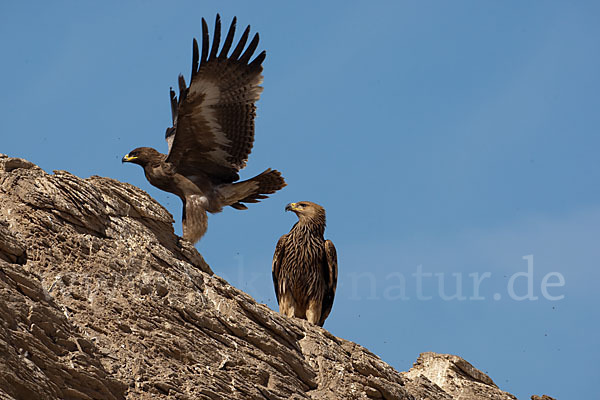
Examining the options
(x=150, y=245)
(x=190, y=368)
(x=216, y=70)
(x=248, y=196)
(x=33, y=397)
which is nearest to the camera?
(x=33, y=397)

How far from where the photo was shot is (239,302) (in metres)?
8.38

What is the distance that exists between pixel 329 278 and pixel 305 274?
35 cm

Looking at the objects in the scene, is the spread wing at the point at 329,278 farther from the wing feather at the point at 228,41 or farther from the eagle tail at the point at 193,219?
the wing feather at the point at 228,41

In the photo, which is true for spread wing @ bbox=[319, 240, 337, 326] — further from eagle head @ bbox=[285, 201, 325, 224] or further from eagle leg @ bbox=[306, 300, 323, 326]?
eagle head @ bbox=[285, 201, 325, 224]

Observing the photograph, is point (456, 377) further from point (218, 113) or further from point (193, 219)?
point (218, 113)

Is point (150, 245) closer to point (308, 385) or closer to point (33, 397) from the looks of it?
point (308, 385)

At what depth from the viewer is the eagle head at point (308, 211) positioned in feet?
37.9

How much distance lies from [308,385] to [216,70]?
15.3 ft

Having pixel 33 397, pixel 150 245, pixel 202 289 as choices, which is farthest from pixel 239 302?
pixel 33 397

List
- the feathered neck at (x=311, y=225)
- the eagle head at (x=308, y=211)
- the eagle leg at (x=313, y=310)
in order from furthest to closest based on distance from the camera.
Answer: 1. the eagle head at (x=308, y=211)
2. the feathered neck at (x=311, y=225)
3. the eagle leg at (x=313, y=310)

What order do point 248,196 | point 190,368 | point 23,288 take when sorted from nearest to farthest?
point 23,288 → point 190,368 → point 248,196

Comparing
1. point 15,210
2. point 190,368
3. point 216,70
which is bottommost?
point 190,368

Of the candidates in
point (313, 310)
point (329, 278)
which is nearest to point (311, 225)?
point (329, 278)

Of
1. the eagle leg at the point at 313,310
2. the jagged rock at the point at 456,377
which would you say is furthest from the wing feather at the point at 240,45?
the jagged rock at the point at 456,377
